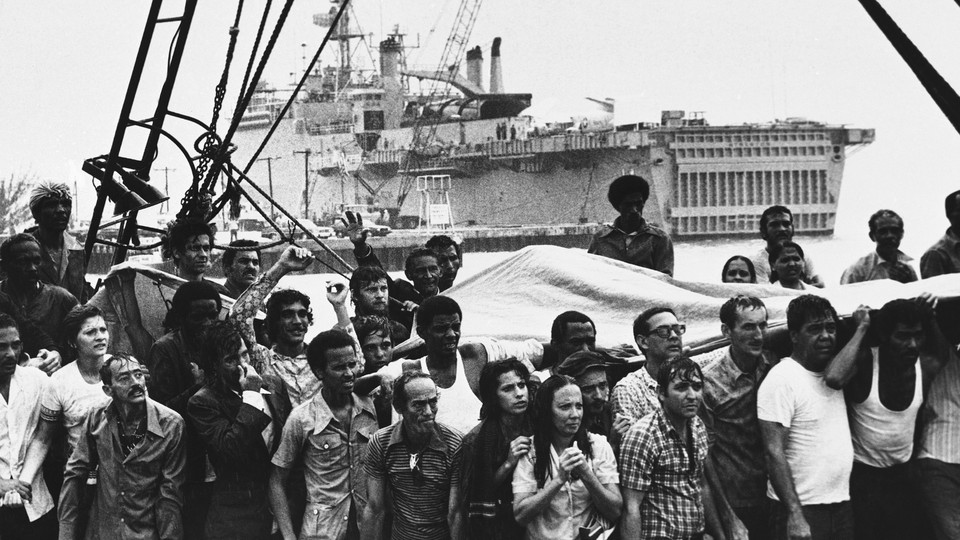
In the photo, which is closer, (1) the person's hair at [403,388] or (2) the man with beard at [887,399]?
(1) the person's hair at [403,388]

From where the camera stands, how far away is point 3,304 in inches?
270

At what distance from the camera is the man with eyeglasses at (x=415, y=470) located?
5.27 m

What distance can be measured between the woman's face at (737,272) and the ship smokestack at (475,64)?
93.1 m

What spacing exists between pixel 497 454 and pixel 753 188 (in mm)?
81998

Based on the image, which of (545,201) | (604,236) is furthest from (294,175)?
(604,236)

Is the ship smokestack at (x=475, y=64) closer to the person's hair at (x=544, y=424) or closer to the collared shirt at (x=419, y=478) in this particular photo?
the collared shirt at (x=419, y=478)

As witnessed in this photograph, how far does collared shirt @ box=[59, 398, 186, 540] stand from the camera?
564 cm

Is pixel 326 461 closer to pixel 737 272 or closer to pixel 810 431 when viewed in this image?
pixel 810 431

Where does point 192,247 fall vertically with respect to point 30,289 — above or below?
above

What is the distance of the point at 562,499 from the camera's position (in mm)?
5078

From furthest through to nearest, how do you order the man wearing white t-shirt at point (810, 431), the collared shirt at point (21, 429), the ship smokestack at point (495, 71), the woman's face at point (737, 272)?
1. the ship smokestack at point (495, 71)
2. the woman's face at point (737, 272)
3. the collared shirt at point (21, 429)
4. the man wearing white t-shirt at point (810, 431)

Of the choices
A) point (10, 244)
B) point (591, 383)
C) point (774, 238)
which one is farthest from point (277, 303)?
point (774, 238)

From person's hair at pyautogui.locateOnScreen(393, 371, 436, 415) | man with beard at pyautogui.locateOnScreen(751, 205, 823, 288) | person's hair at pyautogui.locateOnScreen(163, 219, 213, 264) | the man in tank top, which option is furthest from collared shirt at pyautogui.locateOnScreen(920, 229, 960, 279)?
person's hair at pyautogui.locateOnScreen(163, 219, 213, 264)

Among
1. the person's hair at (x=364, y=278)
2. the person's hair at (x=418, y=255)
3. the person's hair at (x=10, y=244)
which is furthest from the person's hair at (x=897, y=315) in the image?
the person's hair at (x=10, y=244)
